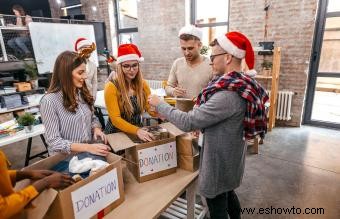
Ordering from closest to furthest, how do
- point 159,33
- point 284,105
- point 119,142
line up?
point 119,142, point 284,105, point 159,33

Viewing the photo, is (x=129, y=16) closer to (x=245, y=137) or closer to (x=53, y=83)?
(x=53, y=83)

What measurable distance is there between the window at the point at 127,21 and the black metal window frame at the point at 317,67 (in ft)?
12.6

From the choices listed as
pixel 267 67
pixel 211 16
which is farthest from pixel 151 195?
pixel 211 16

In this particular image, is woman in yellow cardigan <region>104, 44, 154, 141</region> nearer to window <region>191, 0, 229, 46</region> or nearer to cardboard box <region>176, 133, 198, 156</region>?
cardboard box <region>176, 133, 198, 156</region>

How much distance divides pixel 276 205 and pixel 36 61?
4.71 m

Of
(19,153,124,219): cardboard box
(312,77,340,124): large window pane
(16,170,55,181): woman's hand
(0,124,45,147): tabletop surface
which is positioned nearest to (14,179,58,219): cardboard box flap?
(19,153,124,219): cardboard box

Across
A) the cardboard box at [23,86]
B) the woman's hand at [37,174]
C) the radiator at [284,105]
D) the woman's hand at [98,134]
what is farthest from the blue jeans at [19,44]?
the radiator at [284,105]

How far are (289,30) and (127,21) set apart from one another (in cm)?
392

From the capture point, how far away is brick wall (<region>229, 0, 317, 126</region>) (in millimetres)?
3633

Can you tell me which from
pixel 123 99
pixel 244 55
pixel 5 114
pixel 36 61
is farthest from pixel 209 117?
pixel 36 61

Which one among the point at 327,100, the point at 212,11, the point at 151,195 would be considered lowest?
the point at 327,100

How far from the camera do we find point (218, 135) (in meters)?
1.11

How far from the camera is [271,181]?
98.9 inches

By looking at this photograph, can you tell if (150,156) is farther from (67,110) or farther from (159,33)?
(159,33)
